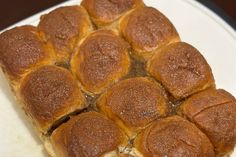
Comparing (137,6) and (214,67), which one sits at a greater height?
(137,6)

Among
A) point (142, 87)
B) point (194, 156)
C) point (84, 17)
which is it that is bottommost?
point (194, 156)

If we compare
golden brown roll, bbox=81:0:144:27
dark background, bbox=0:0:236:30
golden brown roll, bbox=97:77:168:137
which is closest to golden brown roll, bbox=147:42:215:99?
golden brown roll, bbox=97:77:168:137

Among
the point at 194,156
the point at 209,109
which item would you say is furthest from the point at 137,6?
the point at 194,156

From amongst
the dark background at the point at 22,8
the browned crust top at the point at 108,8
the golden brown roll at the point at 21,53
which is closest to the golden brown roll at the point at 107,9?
the browned crust top at the point at 108,8

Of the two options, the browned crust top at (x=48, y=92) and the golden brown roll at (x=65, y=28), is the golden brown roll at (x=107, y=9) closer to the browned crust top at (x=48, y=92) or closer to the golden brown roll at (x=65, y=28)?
the golden brown roll at (x=65, y=28)

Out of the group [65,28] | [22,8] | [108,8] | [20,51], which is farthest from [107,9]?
[22,8]

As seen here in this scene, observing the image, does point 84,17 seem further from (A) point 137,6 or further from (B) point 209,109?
(B) point 209,109

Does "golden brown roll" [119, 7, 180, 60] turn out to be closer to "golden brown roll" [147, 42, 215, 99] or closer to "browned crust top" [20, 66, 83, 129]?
"golden brown roll" [147, 42, 215, 99]
